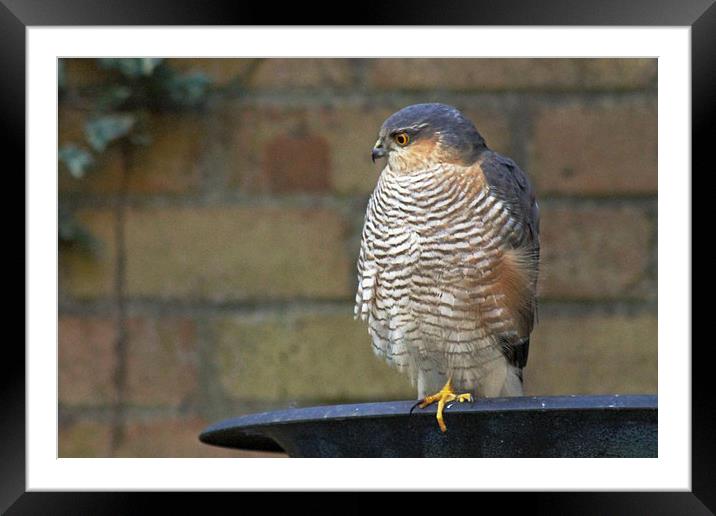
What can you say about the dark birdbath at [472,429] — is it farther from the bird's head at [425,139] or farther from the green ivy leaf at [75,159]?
the green ivy leaf at [75,159]

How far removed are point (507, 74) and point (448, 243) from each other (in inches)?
20.0

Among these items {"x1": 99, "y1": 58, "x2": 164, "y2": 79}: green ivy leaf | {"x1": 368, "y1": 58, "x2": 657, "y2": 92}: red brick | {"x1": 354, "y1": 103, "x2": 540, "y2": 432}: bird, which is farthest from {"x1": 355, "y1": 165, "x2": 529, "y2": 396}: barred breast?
{"x1": 99, "y1": 58, "x2": 164, "y2": 79}: green ivy leaf

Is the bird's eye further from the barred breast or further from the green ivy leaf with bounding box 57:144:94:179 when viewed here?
the green ivy leaf with bounding box 57:144:94:179

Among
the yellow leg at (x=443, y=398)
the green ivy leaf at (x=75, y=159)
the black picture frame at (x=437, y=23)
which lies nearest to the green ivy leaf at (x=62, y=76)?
the green ivy leaf at (x=75, y=159)

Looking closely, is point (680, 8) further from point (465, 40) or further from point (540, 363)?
point (540, 363)

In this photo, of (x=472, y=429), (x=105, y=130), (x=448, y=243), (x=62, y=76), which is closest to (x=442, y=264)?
(x=448, y=243)

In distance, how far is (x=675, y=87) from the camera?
1.41m

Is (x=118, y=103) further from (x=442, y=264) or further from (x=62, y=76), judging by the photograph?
(x=442, y=264)

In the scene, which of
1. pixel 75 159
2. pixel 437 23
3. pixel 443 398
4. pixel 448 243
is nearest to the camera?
pixel 437 23

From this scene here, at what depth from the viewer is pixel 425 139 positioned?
74.5 inches

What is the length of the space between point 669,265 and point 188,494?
2.12 feet

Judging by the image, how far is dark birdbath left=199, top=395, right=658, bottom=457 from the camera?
1.29 m

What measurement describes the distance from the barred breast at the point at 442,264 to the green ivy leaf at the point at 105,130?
0.54 metres

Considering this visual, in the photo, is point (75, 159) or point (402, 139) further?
point (75, 159)
